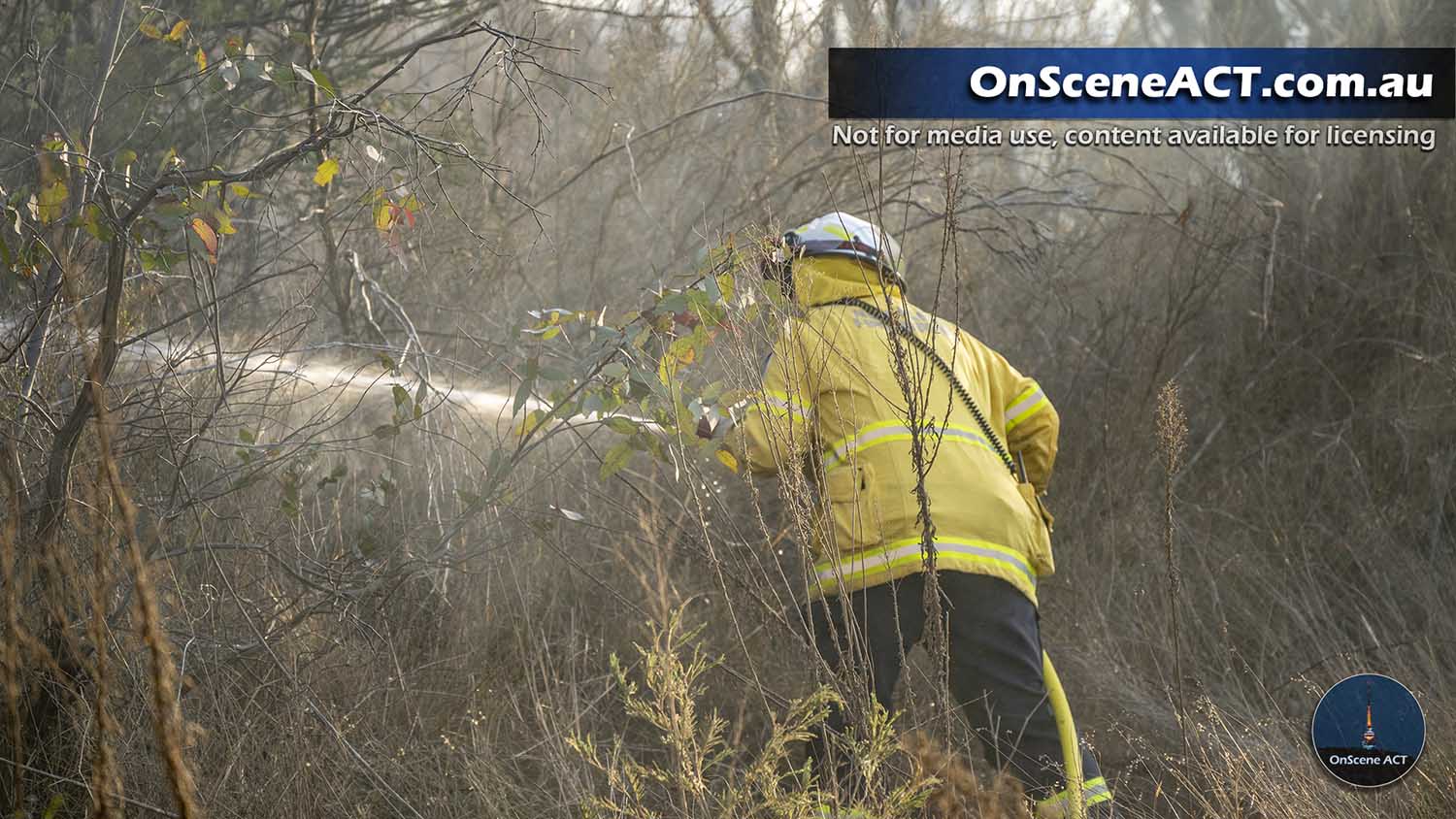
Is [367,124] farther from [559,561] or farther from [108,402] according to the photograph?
[559,561]

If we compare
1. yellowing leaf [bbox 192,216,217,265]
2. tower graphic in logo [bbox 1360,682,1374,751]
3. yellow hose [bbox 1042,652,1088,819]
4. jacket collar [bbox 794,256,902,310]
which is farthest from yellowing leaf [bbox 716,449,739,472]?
tower graphic in logo [bbox 1360,682,1374,751]

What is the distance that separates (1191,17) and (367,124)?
26.3ft

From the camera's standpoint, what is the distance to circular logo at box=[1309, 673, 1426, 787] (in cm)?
279

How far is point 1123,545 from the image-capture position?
4891mm

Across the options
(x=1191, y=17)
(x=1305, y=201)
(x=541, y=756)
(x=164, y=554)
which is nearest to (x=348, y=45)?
(x=164, y=554)

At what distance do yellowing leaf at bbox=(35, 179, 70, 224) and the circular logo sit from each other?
3.00m

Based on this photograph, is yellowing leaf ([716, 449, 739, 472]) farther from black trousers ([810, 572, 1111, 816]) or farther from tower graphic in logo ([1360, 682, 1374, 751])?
tower graphic in logo ([1360, 682, 1374, 751])

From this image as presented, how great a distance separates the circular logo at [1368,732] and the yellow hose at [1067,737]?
56 centimetres

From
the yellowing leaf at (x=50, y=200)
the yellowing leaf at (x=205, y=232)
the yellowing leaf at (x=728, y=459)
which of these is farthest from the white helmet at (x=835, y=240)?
the yellowing leaf at (x=50, y=200)

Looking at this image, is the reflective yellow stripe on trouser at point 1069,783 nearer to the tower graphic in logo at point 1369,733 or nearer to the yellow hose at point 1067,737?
the yellow hose at point 1067,737

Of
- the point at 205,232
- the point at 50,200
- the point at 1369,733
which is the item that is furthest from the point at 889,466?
the point at 50,200

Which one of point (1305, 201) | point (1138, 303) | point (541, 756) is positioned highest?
point (1305, 201)

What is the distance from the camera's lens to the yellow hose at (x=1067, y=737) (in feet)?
8.80

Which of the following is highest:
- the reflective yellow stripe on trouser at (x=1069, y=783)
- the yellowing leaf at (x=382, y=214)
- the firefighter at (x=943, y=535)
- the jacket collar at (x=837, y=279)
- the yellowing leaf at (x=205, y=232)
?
the yellowing leaf at (x=382, y=214)
